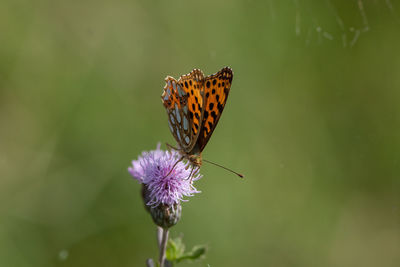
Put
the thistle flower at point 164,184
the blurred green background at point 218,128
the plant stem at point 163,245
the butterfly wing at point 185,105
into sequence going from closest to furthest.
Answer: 1. the plant stem at point 163,245
2. the thistle flower at point 164,184
3. the butterfly wing at point 185,105
4. the blurred green background at point 218,128

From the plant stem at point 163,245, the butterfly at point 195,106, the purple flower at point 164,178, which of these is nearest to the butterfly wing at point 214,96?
the butterfly at point 195,106

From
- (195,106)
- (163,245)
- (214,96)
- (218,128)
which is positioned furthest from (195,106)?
(218,128)

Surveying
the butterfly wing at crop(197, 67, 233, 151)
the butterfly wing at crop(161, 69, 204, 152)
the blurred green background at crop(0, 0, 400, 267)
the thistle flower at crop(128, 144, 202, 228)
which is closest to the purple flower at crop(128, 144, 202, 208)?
the thistle flower at crop(128, 144, 202, 228)

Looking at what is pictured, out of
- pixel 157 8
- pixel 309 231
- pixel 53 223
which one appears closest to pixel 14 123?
pixel 53 223

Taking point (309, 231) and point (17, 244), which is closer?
point (17, 244)

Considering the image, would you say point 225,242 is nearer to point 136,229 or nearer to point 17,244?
point 136,229

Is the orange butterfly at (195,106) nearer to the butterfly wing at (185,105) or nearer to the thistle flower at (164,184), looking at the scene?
the butterfly wing at (185,105)

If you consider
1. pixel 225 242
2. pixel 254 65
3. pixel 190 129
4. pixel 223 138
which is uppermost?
pixel 254 65
